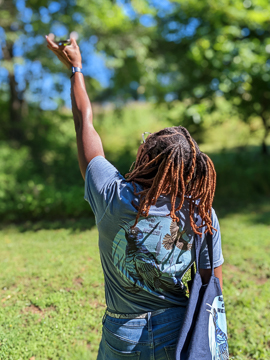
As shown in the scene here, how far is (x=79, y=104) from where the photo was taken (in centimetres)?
173

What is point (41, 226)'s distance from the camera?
6113 mm

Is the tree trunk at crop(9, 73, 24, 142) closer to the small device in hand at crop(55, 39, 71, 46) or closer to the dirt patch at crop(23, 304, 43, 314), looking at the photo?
the dirt patch at crop(23, 304, 43, 314)

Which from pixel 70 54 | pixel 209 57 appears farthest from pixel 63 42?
pixel 209 57

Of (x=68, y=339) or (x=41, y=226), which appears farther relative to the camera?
(x=41, y=226)

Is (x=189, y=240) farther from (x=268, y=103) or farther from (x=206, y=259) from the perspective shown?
(x=268, y=103)

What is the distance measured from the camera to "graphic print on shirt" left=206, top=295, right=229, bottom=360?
1521 millimetres

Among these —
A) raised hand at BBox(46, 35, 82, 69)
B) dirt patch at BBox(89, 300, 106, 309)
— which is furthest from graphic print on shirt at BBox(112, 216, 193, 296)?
dirt patch at BBox(89, 300, 106, 309)

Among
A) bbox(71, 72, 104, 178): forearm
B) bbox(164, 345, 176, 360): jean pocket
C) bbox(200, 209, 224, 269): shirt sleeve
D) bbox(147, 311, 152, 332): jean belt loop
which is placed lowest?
bbox(164, 345, 176, 360): jean pocket

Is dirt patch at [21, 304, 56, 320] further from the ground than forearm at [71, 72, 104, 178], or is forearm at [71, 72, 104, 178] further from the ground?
forearm at [71, 72, 104, 178]

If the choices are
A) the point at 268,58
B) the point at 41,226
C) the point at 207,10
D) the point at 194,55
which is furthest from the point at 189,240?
the point at 207,10

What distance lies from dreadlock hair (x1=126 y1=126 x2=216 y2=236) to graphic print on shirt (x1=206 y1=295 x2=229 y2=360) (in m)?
0.37

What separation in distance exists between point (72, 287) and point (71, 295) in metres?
0.15

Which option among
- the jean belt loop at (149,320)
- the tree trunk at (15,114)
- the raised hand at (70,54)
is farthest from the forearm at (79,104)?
the tree trunk at (15,114)

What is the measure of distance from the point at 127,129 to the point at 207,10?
8166mm
